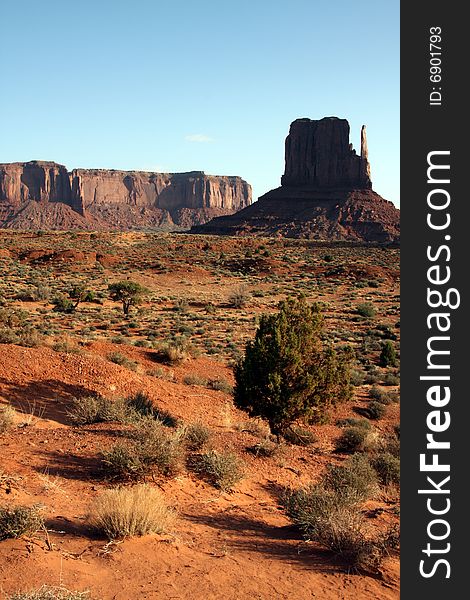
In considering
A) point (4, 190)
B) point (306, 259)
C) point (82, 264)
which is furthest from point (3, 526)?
point (4, 190)

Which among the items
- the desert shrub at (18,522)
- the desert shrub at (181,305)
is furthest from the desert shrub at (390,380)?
the desert shrub at (18,522)

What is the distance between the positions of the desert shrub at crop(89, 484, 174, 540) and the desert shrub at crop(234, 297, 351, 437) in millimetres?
5489

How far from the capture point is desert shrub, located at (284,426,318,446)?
12.2m

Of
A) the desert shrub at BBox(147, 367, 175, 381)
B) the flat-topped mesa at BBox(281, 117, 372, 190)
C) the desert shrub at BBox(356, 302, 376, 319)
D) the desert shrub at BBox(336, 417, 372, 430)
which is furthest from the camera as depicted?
the flat-topped mesa at BBox(281, 117, 372, 190)

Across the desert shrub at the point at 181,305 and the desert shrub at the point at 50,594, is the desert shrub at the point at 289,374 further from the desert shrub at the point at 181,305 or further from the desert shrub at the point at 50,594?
the desert shrub at the point at 181,305

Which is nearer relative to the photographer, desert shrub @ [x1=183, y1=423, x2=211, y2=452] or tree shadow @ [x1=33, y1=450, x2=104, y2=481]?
tree shadow @ [x1=33, y1=450, x2=104, y2=481]

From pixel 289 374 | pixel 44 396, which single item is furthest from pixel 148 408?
pixel 289 374

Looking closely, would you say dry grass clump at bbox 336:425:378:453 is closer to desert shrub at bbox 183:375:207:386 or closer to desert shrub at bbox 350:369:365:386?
desert shrub at bbox 183:375:207:386

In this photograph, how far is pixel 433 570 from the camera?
463 centimetres

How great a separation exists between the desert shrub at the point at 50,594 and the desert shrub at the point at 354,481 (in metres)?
4.04

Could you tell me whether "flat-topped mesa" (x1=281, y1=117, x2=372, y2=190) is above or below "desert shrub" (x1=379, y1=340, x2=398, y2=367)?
above

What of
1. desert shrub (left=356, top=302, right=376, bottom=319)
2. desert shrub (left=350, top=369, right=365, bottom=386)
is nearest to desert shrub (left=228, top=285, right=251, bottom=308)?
desert shrub (left=356, top=302, right=376, bottom=319)

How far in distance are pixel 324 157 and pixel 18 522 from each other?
434 ft

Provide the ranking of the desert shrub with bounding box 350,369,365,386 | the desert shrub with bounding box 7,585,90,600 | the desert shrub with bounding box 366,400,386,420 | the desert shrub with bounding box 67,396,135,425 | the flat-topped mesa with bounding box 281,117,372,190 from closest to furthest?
the desert shrub with bounding box 7,585,90,600 → the desert shrub with bounding box 67,396,135,425 → the desert shrub with bounding box 366,400,386,420 → the desert shrub with bounding box 350,369,365,386 → the flat-topped mesa with bounding box 281,117,372,190
